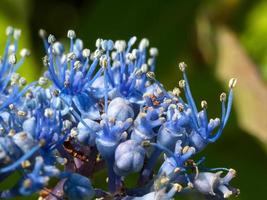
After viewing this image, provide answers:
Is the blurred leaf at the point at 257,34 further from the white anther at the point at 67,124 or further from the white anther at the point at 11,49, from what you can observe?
the white anther at the point at 67,124

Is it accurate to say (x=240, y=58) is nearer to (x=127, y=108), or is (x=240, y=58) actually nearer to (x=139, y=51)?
(x=139, y=51)

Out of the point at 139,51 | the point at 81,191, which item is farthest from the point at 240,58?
the point at 81,191

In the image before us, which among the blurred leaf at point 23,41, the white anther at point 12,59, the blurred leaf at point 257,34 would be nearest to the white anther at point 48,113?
the white anther at point 12,59

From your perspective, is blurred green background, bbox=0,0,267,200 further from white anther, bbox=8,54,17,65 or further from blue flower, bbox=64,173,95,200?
blue flower, bbox=64,173,95,200

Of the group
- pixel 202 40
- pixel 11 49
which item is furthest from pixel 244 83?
pixel 11 49

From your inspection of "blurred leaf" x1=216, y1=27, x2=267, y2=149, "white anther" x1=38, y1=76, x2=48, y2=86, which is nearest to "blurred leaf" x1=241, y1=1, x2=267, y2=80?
"blurred leaf" x1=216, y1=27, x2=267, y2=149
